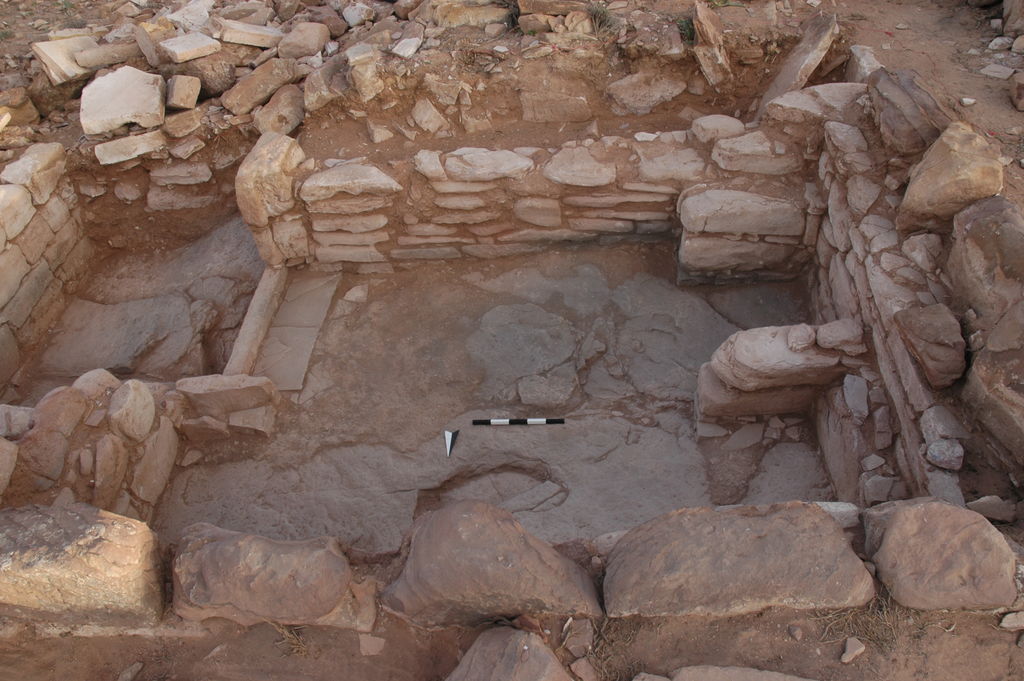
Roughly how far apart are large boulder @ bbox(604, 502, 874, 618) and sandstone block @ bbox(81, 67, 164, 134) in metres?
4.65

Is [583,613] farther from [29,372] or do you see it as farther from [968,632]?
[29,372]

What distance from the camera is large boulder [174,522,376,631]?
8.13ft

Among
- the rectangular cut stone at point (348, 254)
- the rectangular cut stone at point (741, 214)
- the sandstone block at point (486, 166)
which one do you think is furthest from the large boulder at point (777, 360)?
the rectangular cut stone at point (348, 254)

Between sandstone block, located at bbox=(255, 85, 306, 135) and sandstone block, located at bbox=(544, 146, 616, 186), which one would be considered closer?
sandstone block, located at bbox=(544, 146, 616, 186)

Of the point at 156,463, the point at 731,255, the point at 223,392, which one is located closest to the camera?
the point at 156,463

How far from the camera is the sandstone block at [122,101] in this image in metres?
5.11

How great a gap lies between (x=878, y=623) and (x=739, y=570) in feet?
1.55

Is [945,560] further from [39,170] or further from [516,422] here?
[39,170]

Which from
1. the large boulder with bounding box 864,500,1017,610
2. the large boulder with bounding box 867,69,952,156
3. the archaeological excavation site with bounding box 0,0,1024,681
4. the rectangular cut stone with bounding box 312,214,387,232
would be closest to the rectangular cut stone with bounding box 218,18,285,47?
the archaeological excavation site with bounding box 0,0,1024,681

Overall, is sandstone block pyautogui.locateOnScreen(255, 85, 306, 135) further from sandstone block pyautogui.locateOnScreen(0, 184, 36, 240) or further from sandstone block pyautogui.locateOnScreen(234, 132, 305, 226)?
sandstone block pyautogui.locateOnScreen(0, 184, 36, 240)

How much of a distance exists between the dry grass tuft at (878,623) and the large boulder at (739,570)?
0.04 m

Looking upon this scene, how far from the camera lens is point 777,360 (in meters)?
3.53

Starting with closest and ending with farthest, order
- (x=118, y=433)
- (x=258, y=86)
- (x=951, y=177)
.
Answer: (x=951, y=177)
(x=118, y=433)
(x=258, y=86)

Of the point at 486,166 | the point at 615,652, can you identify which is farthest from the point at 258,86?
the point at 615,652
